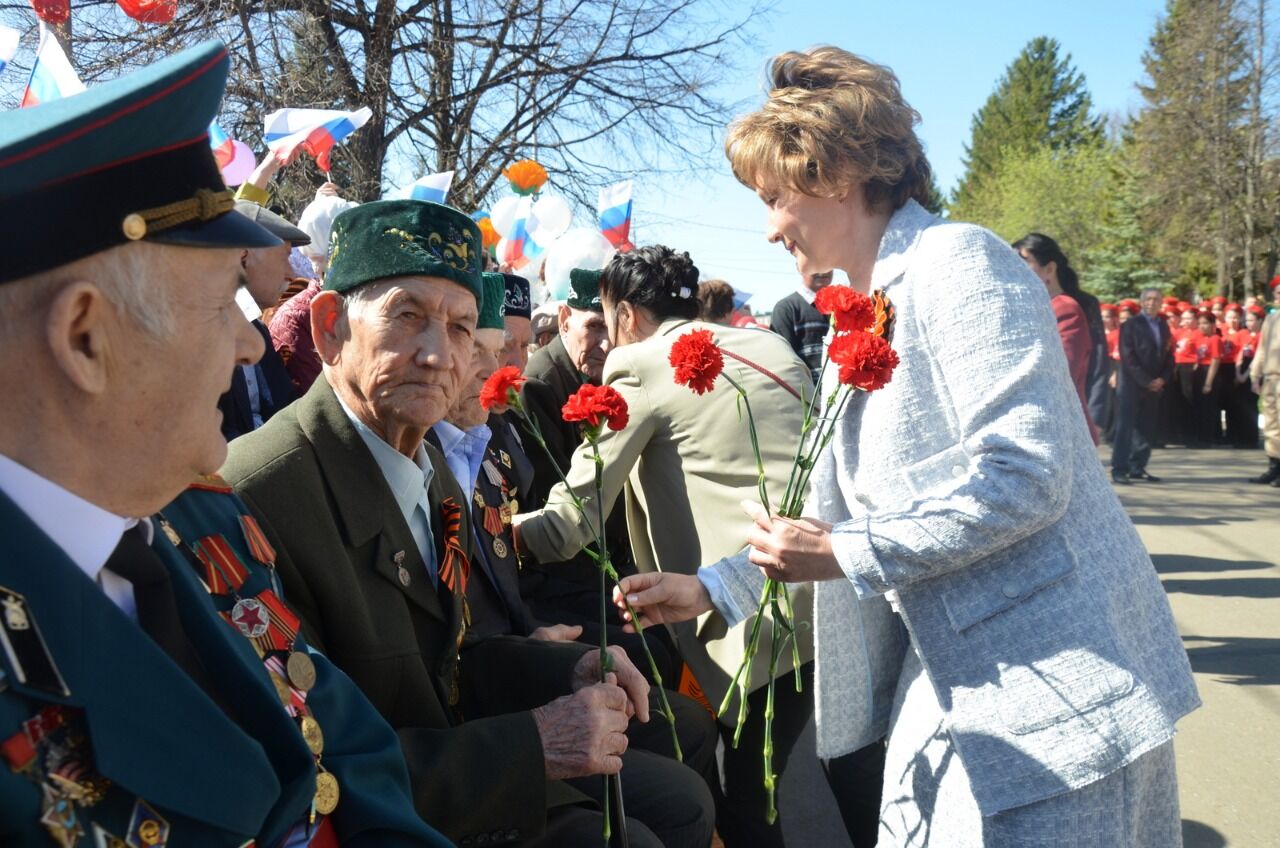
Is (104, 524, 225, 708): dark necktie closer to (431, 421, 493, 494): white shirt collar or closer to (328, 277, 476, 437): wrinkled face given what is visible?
(328, 277, 476, 437): wrinkled face

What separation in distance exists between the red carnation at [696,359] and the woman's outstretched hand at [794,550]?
12.8 inches

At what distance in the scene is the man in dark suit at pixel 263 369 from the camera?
12.8 ft

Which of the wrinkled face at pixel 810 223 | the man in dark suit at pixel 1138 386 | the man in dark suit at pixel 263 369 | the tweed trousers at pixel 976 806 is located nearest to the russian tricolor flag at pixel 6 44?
the man in dark suit at pixel 263 369

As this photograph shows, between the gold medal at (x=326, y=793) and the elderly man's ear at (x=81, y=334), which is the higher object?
the elderly man's ear at (x=81, y=334)

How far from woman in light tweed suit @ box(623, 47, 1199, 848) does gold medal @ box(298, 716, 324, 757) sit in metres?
0.83

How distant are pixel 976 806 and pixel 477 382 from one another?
1.99 m

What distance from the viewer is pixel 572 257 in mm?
6023

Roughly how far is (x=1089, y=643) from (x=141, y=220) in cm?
155

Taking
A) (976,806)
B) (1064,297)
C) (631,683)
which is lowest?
(976,806)

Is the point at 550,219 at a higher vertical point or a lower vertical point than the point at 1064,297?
higher

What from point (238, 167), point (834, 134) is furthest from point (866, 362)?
point (238, 167)

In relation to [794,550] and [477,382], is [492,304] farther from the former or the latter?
[794,550]

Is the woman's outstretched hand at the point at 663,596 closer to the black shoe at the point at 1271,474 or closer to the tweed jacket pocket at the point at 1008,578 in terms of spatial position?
the tweed jacket pocket at the point at 1008,578

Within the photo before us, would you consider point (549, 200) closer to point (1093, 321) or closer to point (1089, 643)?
point (1093, 321)
